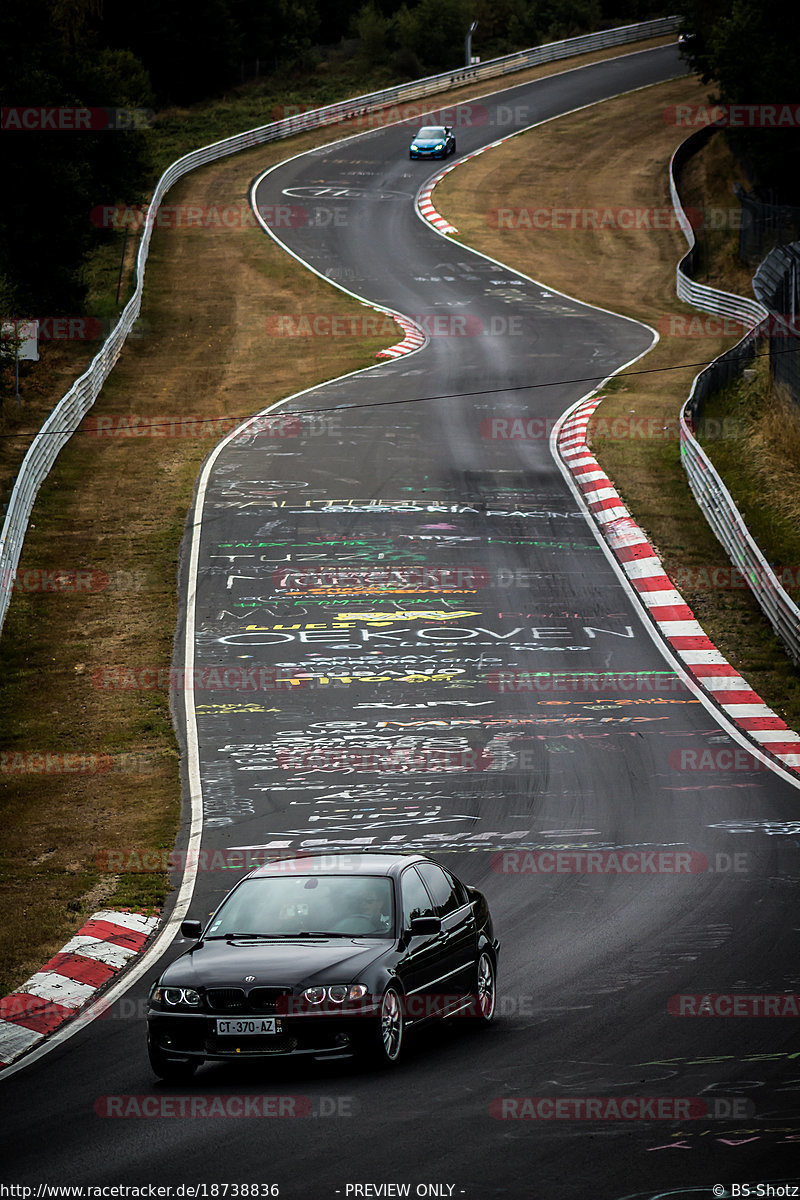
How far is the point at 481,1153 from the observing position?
804 cm

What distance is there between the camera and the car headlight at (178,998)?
9516 mm

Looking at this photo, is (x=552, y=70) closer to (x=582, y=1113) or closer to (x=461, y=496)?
(x=461, y=496)

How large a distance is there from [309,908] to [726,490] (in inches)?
789

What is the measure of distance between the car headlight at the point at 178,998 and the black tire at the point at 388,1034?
1.18 metres

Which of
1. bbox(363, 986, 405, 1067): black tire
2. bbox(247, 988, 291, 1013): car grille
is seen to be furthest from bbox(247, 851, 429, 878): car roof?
bbox(247, 988, 291, 1013): car grille

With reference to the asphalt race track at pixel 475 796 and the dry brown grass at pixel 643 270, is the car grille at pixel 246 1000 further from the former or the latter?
the dry brown grass at pixel 643 270

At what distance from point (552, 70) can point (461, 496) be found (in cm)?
6283

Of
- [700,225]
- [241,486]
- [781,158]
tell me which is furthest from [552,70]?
[241,486]

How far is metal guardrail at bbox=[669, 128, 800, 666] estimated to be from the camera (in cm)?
2455

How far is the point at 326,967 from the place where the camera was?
9547 millimetres

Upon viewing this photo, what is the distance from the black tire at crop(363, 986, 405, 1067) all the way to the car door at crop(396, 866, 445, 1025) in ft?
0.50

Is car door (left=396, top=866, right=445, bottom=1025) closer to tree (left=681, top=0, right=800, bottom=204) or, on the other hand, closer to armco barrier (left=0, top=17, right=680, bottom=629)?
armco barrier (left=0, top=17, right=680, bottom=629)

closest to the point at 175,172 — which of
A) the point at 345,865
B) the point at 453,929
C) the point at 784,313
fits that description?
the point at 784,313

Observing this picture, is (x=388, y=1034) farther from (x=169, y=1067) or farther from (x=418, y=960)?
(x=169, y=1067)
